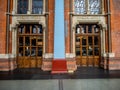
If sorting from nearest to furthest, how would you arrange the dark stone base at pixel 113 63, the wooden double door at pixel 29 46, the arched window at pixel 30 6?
the dark stone base at pixel 113 63
the arched window at pixel 30 6
the wooden double door at pixel 29 46

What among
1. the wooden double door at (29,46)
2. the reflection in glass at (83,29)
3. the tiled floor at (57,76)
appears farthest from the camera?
the reflection in glass at (83,29)

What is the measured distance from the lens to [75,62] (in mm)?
11227

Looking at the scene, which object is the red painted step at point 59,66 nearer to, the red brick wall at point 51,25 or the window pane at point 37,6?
the red brick wall at point 51,25

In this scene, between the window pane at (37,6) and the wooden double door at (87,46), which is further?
the wooden double door at (87,46)

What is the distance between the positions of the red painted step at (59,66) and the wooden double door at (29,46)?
6.74ft

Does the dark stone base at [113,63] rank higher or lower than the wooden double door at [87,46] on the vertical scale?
lower

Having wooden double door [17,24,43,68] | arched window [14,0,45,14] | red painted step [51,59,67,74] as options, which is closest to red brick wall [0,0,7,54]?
arched window [14,0,45,14]

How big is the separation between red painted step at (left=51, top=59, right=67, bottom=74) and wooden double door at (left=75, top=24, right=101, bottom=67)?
2.12 meters

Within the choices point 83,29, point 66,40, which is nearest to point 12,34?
point 66,40

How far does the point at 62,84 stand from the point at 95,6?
632 centimetres

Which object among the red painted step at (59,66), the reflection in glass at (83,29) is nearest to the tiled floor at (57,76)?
the red painted step at (59,66)

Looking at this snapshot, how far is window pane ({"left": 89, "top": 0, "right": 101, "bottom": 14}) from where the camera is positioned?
39.2ft

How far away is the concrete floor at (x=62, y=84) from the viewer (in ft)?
23.3

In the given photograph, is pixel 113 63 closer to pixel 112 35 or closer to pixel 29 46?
pixel 112 35
